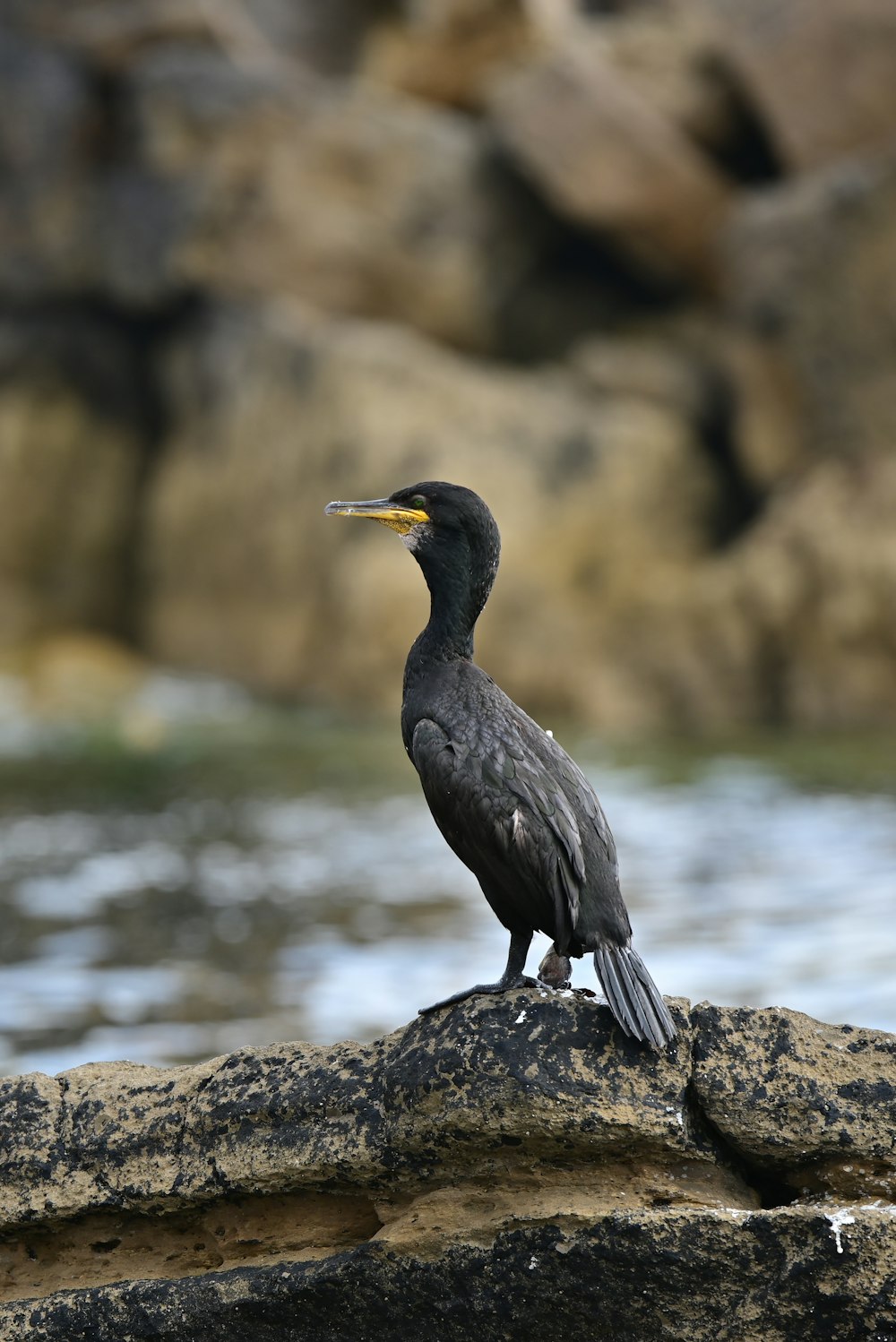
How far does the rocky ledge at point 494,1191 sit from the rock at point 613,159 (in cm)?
1343

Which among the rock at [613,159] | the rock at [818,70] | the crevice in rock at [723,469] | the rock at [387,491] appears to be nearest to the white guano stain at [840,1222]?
the rock at [387,491]

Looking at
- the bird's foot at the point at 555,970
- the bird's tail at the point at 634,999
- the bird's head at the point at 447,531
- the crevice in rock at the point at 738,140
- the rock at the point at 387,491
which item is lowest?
the bird's tail at the point at 634,999

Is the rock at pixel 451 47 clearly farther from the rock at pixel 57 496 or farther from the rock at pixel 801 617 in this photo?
the rock at pixel 801 617

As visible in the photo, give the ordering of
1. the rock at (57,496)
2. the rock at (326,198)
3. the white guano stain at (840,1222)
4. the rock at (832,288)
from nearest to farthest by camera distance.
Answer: the white guano stain at (840,1222)
the rock at (832,288)
the rock at (326,198)
the rock at (57,496)

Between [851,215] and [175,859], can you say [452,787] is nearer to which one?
[175,859]

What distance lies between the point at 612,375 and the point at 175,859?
7.87 meters

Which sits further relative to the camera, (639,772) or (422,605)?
(422,605)

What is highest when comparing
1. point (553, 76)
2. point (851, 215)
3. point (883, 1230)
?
point (553, 76)

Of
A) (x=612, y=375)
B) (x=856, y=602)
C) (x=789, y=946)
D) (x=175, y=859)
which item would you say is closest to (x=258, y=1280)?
(x=789, y=946)

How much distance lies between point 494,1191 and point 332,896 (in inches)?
240

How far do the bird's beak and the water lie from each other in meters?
3.32

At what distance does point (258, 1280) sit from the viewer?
3078 mm

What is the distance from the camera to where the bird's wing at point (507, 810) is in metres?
3.24

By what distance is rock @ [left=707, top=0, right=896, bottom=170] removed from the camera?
14.3 meters
